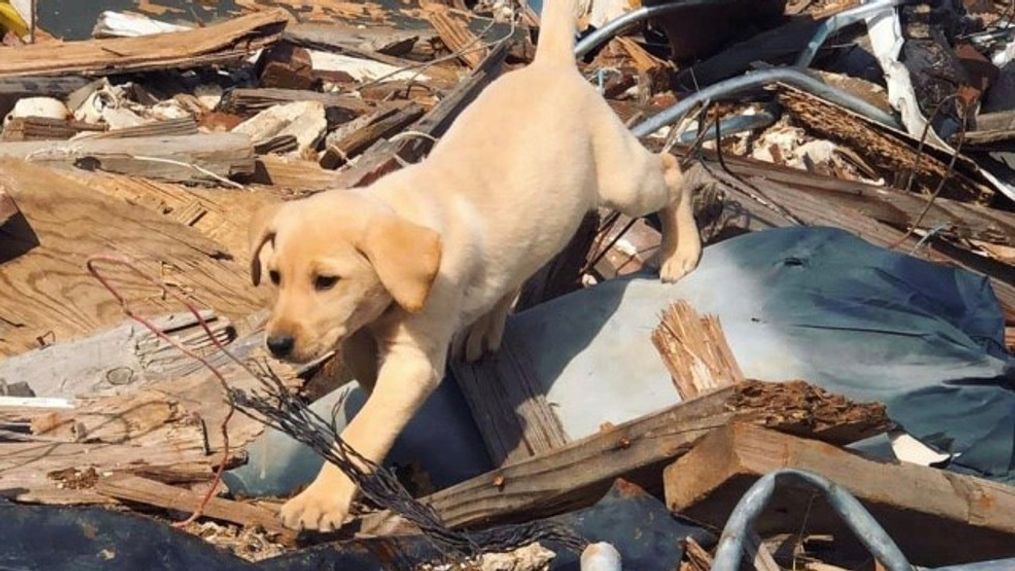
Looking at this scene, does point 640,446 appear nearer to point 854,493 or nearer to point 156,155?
point 854,493

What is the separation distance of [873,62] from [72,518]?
17.3 ft

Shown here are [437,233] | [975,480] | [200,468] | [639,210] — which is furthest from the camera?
[639,210]

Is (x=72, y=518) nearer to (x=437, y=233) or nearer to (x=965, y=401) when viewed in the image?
(x=437, y=233)

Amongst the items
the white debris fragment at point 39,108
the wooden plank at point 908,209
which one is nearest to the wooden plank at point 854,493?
the wooden plank at point 908,209

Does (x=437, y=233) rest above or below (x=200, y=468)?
above

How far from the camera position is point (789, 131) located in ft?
22.4

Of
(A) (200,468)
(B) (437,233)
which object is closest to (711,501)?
(B) (437,233)

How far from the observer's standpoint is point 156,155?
5949mm

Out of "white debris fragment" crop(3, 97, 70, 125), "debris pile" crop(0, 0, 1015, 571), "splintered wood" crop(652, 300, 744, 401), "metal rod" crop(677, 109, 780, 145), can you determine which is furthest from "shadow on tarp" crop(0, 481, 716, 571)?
"white debris fragment" crop(3, 97, 70, 125)

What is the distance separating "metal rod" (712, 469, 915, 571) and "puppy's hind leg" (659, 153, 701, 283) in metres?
1.77

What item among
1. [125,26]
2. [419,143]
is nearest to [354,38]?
[125,26]

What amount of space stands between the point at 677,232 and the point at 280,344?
1608 millimetres

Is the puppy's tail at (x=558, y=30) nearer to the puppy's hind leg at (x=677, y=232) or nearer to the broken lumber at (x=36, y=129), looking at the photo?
the puppy's hind leg at (x=677, y=232)

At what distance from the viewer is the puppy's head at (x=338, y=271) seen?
11.2 feet
